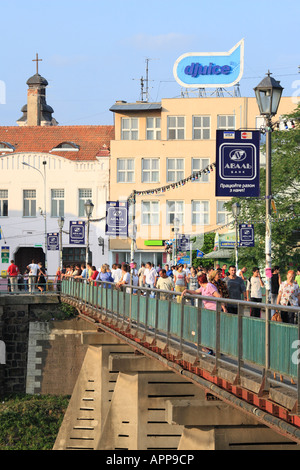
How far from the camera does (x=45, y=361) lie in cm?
4747

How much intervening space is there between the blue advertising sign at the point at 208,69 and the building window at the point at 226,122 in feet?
7.55

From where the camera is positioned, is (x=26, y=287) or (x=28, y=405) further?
(x=26, y=287)

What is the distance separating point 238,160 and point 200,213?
46.9 meters

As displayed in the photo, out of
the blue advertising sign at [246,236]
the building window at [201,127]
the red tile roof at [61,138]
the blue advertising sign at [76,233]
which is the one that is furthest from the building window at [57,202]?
the blue advertising sign at [246,236]

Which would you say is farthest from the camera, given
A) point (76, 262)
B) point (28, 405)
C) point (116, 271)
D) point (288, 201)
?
point (76, 262)

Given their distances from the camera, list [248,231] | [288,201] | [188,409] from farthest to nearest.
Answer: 1. [288,201]
2. [248,231]
3. [188,409]

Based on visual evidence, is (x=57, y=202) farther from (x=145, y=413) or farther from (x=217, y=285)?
(x=217, y=285)

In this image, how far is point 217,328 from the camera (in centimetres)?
1399

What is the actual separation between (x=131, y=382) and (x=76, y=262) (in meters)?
45.0

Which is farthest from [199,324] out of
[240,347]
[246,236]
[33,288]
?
[33,288]

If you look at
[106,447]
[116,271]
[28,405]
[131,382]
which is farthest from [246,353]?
[28,405]

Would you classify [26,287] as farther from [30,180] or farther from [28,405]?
[30,180]

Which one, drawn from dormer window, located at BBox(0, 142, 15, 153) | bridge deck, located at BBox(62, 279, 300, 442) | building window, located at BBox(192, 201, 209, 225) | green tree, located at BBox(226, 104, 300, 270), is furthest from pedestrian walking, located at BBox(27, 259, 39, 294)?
bridge deck, located at BBox(62, 279, 300, 442)

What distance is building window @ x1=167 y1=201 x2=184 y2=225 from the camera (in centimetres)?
6679
